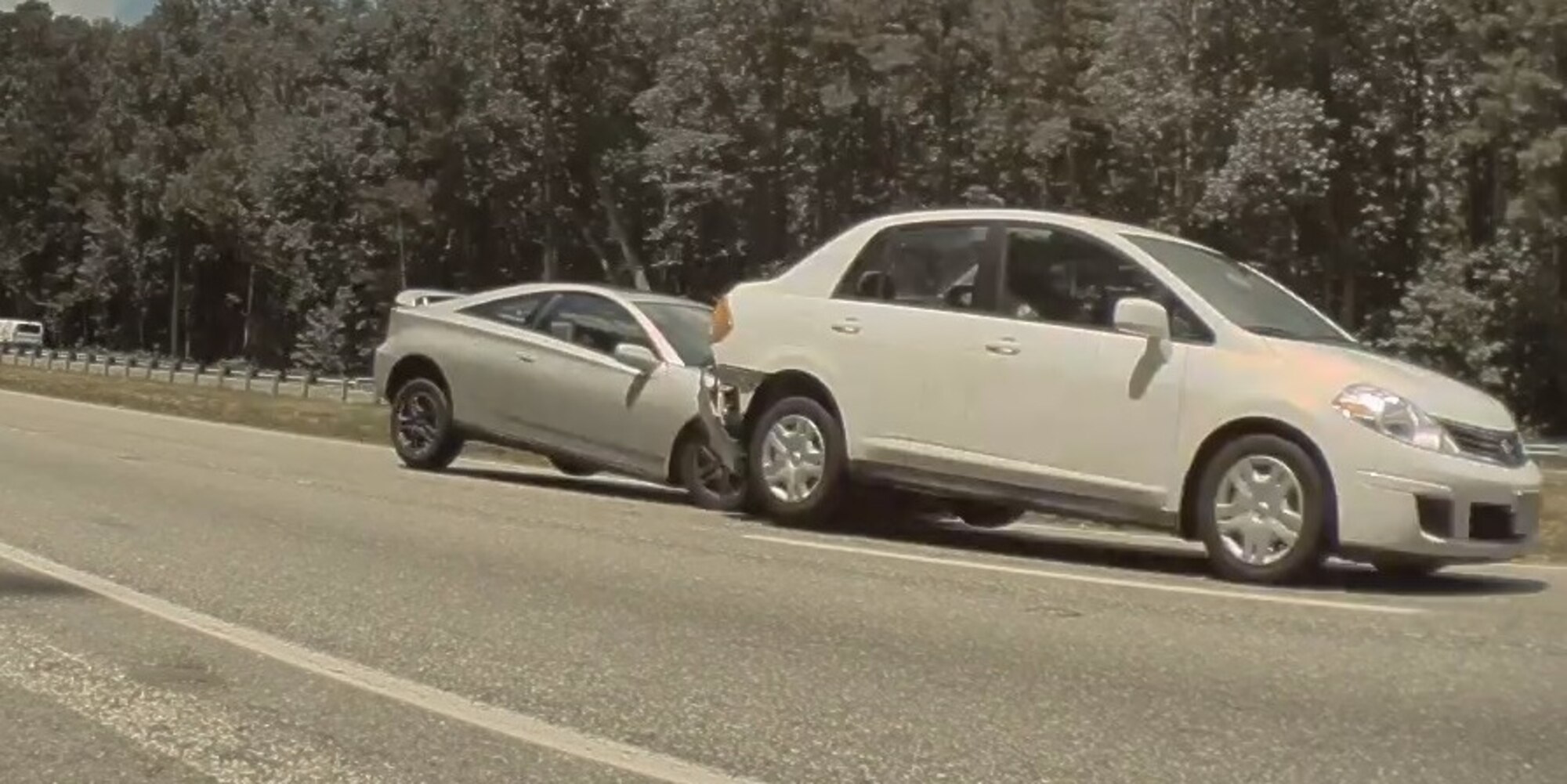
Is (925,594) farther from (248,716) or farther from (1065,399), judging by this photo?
(248,716)

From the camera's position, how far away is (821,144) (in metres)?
63.8

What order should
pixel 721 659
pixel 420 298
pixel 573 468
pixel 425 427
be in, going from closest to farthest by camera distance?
pixel 721 659 < pixel 425 427 < pixel 573 468 < pixel 420 298

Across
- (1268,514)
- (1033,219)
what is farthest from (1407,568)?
(1033,219)

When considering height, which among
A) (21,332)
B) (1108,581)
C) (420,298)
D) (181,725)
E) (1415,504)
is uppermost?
(420,298)

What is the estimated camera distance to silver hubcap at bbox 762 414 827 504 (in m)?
11.8

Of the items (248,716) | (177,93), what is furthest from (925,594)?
(177,93)

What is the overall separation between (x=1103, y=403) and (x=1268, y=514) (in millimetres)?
1023

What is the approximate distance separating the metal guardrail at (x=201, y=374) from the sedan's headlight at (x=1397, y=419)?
83.0 feet

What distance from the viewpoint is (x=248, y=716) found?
6.46m

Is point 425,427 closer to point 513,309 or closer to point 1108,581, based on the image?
point 513,309

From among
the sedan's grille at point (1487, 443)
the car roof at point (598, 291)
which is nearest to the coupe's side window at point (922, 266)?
the sedan's grille at point (1487, 443)

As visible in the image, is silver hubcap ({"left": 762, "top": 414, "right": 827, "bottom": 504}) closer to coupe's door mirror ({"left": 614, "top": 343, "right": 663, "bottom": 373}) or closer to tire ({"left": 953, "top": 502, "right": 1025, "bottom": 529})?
tire ({"left": 953, "top": 502, "right": 1025, "bottom": 529})

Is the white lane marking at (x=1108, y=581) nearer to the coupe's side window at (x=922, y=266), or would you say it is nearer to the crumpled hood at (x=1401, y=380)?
the crumpled hood at (x=1401, y=380)

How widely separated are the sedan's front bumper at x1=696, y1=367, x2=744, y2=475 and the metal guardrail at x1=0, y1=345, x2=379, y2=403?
21.4m
